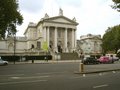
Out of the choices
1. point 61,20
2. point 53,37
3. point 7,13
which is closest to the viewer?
point 7,13

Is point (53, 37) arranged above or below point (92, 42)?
below

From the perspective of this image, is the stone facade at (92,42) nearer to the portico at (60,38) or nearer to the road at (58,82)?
the portico at (60,38)

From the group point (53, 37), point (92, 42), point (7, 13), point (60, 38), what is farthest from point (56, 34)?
point (7, 13)

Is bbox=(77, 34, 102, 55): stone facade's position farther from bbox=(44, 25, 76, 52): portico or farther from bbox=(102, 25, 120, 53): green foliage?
bbox=(44, 25, 76, 52): portico

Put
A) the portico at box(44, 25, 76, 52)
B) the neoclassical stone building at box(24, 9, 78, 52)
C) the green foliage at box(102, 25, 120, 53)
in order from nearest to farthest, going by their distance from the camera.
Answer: the neoclassical stone building at box(24, 9, 78, 52)
the portico at box(44, 25, 76, 52)
the green foliage at box(102, 25, 120, 53)

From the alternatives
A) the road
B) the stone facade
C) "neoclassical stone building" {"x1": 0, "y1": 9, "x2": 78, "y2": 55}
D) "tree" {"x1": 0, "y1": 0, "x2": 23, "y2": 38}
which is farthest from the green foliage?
the road

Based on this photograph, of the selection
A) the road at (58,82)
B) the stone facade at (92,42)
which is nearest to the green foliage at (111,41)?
the stone facade at (92,42)

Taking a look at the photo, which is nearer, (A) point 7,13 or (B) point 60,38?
(A) point 7,13

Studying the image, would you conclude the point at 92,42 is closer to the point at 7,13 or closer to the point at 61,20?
the point at 61,20

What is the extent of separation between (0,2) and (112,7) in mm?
29658

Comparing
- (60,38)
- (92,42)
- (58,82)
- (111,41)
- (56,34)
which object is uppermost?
(56,34)

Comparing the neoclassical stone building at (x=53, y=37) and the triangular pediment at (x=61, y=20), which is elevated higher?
the triangular pediment at (x=61, y=20)

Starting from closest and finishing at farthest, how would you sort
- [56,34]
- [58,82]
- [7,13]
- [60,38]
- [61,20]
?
[58,82], [7,13], [56,34], [61,20], [60,38]

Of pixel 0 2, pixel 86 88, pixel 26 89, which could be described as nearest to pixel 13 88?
pixel 26 89
